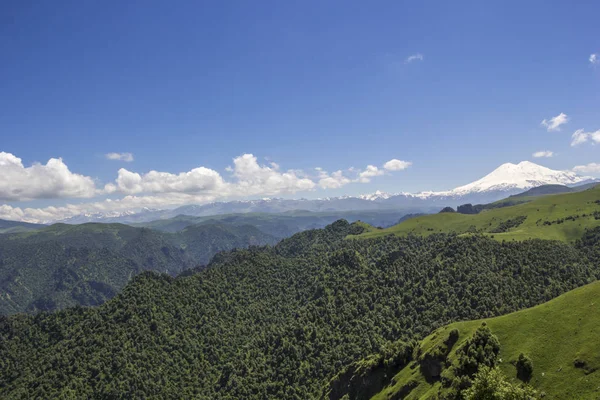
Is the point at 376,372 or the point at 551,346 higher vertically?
the point at 551,346

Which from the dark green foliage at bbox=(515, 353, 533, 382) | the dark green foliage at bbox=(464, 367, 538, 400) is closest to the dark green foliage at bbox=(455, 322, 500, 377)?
the dark green foliage at bbox=(515, 353, 533, 382)

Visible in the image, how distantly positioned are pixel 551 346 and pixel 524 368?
44.2ft

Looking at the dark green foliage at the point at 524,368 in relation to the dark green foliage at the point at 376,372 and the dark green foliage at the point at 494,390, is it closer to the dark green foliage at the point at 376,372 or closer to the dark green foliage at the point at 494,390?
the dark green foliage at the point at 494,390

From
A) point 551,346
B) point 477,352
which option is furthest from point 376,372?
point 551,346

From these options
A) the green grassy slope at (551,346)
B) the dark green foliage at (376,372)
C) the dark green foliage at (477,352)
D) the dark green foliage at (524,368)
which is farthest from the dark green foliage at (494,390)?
the dark green foliage at (376,372)

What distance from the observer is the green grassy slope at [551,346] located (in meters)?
91.2

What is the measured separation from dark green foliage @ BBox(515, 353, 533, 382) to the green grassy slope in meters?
1.35

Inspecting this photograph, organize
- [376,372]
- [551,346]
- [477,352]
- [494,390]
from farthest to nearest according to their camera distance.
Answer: [376,372]
[477,352]
[551,346]
[494,390]

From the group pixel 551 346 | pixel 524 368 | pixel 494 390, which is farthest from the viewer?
pixel 551 346

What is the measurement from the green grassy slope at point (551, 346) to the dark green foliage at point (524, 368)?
1350mm

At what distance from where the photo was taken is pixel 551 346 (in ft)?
347

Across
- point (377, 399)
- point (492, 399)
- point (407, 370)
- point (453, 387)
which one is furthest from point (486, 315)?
point (492, 399)

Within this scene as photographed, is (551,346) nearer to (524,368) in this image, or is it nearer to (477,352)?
(524,368)

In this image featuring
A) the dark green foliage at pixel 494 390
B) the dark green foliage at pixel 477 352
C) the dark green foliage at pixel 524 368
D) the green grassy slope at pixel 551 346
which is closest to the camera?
the dark green foliage at pixel 494 390
